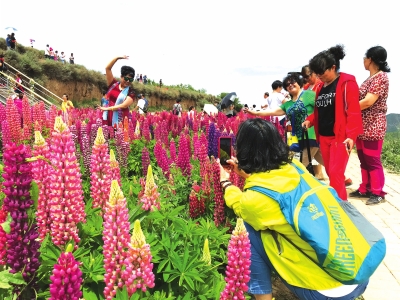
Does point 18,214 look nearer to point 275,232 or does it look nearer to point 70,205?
point 70,205

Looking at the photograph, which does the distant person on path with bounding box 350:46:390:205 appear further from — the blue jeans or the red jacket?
the blue jeans

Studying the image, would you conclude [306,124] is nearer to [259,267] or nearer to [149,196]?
[259,267]

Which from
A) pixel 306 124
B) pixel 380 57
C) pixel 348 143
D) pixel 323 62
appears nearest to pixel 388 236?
pixel 348 143

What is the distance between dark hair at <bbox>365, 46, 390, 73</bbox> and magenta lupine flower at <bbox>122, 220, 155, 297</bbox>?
16.1 ft

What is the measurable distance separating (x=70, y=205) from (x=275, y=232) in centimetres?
130

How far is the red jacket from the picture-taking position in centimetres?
393

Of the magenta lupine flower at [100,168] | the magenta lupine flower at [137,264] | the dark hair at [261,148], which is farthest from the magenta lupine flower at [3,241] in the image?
the dark hair at [261,148]

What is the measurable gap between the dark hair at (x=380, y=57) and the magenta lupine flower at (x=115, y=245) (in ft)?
16.0

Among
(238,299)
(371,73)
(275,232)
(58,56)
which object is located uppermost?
(58,56)

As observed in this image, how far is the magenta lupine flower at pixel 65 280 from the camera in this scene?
121cm

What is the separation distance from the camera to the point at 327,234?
2.06 metres

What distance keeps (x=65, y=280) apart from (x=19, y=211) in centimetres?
51

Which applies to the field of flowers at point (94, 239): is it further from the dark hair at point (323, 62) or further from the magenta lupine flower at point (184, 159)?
the dark hair at point (323, 62)

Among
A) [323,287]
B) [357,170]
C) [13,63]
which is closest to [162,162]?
[323,287]
